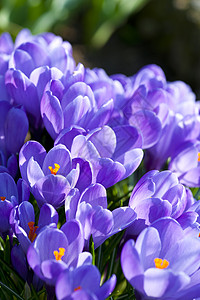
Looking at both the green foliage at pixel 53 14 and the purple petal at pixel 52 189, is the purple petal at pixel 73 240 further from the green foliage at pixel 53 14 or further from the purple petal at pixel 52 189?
the green foliage at pixel 53 14

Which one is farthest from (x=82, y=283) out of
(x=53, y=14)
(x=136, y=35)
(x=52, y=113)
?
(x=136, y=35)

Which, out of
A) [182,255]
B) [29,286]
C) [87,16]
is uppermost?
[182,255]

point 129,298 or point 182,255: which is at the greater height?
point 182,255

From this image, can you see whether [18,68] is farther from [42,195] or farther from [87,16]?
[87,16]

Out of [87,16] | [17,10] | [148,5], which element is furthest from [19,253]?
[148,5]

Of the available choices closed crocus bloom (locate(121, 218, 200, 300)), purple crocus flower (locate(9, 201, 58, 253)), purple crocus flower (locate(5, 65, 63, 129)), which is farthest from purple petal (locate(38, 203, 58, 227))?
purple crocus flower (locate(5, 65, 63, 129))

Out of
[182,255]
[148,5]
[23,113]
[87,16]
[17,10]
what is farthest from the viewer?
[148,5]

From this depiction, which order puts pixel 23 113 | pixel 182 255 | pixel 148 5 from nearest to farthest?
1. pixel 182 255
2. pixel 23 113
3. pixel 148 5
